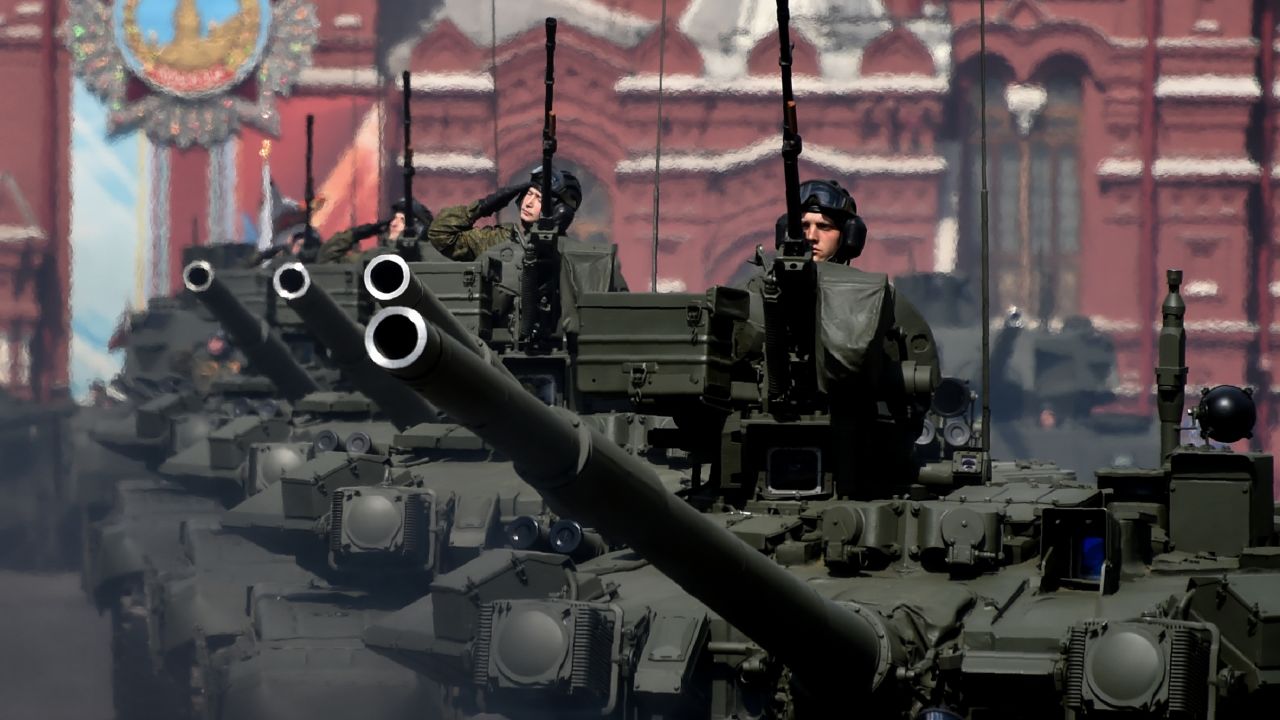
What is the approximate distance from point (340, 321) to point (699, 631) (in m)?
9.99

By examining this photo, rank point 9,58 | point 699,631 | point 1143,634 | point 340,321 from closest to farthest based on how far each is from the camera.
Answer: point 1143,634 → point 699,631 → point 340,321 → point 9,58

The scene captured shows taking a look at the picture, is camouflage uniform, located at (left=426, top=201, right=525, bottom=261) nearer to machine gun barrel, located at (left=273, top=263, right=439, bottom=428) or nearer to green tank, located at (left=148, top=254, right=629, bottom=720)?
machine gun barrel, located at (left=273, top=263, right=439, bottom=428)

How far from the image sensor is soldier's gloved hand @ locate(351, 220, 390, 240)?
1286 inches

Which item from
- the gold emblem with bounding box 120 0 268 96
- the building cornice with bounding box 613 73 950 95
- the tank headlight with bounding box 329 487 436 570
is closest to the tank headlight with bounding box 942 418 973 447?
the tank headlight with bounding box 329 487 436 570

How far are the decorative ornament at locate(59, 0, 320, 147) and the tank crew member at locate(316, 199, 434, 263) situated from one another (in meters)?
28.9

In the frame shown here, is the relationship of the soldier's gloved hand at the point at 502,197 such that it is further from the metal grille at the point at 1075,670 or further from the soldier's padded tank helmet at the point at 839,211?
the metal grille at the point at 1075,670

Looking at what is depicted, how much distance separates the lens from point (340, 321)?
23.3 meters

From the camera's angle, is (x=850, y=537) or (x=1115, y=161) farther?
(x=1115, y=161)

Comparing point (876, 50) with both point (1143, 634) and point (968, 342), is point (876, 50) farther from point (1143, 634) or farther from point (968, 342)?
point (1143, 634)

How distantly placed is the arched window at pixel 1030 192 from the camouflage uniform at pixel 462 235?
31613 millimetres

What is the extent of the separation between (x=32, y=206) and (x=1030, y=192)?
2344 cm

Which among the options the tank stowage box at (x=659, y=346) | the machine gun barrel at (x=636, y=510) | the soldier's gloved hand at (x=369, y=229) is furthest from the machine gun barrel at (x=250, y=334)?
the machine gun barrel at (x=636, y=510)

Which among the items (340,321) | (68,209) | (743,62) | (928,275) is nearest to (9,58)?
(68,209)

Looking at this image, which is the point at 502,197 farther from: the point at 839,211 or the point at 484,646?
the point at 484,646
